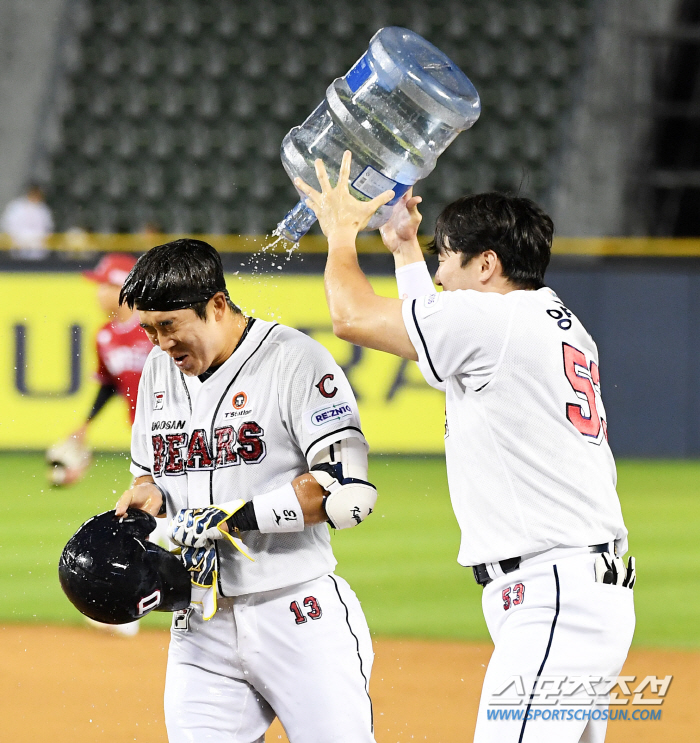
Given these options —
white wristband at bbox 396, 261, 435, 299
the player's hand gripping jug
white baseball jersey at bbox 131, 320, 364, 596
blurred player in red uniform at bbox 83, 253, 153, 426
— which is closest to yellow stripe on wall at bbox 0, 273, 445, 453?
blurred player in red uniform at bbox 83, 253, 153, 426

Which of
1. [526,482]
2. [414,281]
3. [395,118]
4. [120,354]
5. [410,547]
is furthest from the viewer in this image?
[410,547]

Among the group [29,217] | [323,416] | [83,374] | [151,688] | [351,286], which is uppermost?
[351,286]

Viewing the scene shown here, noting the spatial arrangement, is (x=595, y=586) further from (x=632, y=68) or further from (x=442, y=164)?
(x=632, y=68)

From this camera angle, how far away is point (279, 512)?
2.65 metres

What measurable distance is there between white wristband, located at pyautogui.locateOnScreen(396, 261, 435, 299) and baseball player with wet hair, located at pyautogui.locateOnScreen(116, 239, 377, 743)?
1.50 ft

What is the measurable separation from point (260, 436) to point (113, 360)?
4437 millimetres

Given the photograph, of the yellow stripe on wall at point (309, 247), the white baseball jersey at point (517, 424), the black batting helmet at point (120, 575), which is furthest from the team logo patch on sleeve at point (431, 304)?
the yellow stripe on wall at point (309, 247)

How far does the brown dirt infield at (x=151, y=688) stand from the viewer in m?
4.38

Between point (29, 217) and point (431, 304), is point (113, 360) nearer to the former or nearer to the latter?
point (431, 304)

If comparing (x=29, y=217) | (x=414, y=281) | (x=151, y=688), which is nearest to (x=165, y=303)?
(x=414, y=281)

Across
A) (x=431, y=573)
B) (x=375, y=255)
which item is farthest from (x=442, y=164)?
(x=431, y=573)

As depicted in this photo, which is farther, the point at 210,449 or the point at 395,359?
the point at 395,359

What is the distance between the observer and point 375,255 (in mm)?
10352

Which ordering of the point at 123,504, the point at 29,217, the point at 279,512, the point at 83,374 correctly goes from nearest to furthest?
the point at 279,512, the point at 123,504, the point at 83,374, the point at 29,217
